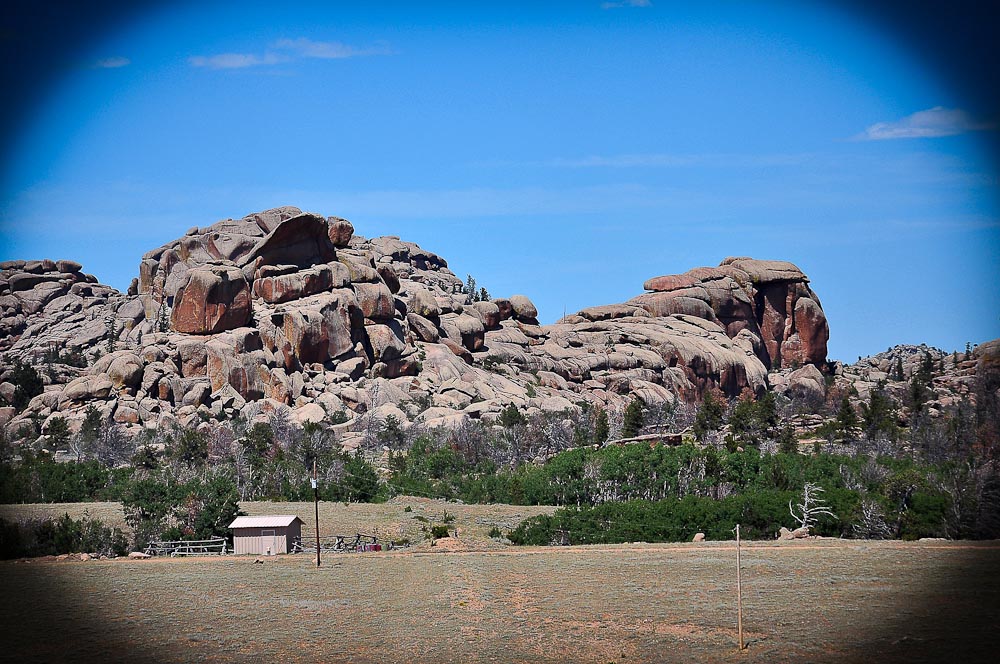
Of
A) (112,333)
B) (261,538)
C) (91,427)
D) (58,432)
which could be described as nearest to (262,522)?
(261,538)

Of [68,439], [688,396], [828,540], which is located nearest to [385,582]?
[828,540]

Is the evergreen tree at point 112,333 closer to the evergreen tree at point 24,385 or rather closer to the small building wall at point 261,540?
the evergreen tree at point 24,385

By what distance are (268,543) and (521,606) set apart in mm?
17317

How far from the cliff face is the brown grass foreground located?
197ft

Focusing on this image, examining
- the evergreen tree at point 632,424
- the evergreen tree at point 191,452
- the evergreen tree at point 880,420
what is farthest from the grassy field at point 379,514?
the evergreen tree at point 880,420

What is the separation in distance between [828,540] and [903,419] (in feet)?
184

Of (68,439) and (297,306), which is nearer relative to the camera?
(68,439)

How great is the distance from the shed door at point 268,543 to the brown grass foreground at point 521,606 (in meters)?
2.31

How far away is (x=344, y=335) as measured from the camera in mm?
116750

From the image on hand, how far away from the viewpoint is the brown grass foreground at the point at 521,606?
30734 millimetres

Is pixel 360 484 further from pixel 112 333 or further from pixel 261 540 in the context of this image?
pixel 112 333

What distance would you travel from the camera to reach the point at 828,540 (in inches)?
2004

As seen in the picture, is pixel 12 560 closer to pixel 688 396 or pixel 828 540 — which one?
pixel 828 540

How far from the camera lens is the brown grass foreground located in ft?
101
